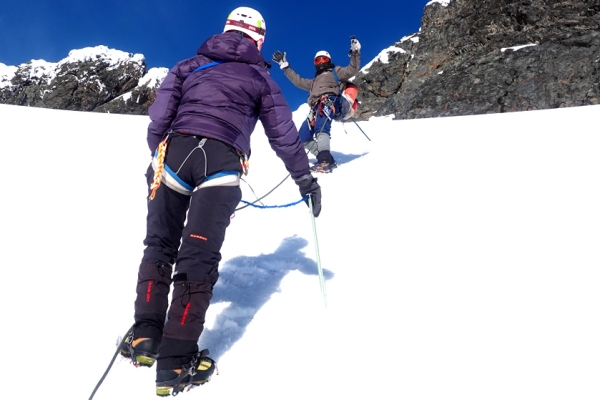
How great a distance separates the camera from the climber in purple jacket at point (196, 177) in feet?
5.53

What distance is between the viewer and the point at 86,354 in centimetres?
188

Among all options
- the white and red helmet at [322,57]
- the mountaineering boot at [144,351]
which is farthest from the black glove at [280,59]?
the mountaineering boot at [144,351]

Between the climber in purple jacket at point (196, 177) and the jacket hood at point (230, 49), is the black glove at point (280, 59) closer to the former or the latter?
the climber in purple jacket at point (196, 177)

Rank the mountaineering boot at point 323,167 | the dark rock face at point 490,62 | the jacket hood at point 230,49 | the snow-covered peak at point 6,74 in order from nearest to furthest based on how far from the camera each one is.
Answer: the jacket hood at point 230,49 < the mountaineering boot at point 323,167 < the dark rock face at point 490,62 < the snow-covered peak at point 6,74

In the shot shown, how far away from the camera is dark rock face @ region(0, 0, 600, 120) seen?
18797 mm

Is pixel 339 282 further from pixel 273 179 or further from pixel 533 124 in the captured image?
pixel 533 124

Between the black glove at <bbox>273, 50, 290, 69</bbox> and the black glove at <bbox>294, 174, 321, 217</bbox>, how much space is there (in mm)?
5391

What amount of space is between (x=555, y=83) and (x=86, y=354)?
891 inches

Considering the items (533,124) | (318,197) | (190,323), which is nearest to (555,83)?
(533,124)

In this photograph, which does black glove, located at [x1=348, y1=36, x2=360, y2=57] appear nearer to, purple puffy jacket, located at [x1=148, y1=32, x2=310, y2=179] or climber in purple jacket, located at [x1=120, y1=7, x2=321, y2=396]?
climber in purple jacket, located at [x1=120, y1=7, x2=321, y2=396]

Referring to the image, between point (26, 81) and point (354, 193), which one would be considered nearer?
point (354, 193)

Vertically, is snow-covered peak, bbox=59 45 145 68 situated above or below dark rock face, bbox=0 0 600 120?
above

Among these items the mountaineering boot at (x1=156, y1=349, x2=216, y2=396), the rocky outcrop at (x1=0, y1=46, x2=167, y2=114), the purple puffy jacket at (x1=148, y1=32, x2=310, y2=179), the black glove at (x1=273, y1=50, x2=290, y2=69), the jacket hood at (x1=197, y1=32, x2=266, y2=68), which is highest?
the rocky outcrop at (x1=0, y1=46, x2=167, y2=114)

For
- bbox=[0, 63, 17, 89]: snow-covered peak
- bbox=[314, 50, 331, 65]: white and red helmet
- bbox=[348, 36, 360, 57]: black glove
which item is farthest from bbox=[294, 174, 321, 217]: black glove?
bbox=[0, 63, 17, 89]: snow-covered peak
